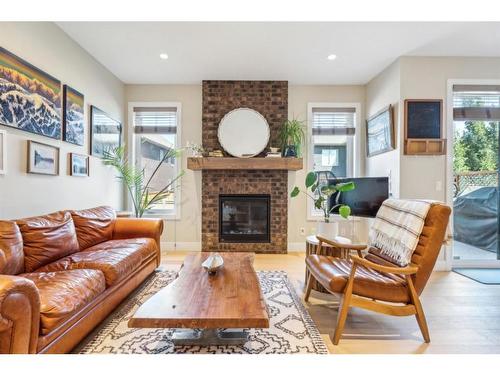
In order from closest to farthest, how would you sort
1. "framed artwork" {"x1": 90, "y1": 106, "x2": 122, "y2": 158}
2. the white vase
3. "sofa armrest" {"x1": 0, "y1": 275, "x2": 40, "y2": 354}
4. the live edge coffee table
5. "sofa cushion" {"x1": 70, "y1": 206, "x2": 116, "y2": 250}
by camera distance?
"sofa armrest" {"x1": 0, "y1": 275, "x2": 40, "y2": 354}
the live edge coffee table
"sofa cushion" {"x1": 70, "y1": 206, "x2": 116, "y2": 250}
the white vase
"framed artwork" {"x1": 90, "y1": 106, "x2": 122, "y2": 158}

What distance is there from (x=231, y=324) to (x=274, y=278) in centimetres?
189

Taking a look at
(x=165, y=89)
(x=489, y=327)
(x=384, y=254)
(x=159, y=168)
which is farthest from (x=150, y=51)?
(x=489, y=327)

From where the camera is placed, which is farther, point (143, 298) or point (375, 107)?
point (375, 107)

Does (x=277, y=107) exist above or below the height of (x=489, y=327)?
above

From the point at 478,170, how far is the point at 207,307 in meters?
4.11

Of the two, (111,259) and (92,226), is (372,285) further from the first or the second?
(92,226)

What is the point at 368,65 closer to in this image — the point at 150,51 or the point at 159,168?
the point at 150,51

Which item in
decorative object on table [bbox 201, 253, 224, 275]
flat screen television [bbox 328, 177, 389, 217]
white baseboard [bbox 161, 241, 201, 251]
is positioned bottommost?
white baseboard [bbox 161, 241, 201, 251]

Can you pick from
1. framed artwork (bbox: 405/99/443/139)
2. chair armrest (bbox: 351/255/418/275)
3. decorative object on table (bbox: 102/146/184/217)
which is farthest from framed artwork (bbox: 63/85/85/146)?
framed artwork (bbox: 405/99/443/139)

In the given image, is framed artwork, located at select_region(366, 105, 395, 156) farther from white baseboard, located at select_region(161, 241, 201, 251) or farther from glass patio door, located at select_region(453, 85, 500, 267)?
white baseboard, located at select_region(161, 241, 201, 251)

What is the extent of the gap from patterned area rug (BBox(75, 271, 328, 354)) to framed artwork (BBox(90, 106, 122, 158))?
226 centimetres

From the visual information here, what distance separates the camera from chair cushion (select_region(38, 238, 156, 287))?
2.06 m
